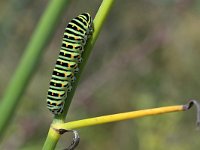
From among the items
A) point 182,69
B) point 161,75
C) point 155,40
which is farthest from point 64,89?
point 182,69

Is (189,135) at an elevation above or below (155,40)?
below

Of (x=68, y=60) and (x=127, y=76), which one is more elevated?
(x=68, y=60)

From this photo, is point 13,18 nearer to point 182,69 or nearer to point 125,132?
point 125,132

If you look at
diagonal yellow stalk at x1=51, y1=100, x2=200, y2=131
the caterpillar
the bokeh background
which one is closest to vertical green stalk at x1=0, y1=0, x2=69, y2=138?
the caterpillar

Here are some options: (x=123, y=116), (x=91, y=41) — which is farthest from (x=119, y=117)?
(x=91, y=41)

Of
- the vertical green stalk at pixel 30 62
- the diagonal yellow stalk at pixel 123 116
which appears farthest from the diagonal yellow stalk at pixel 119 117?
the vertical green stalk at pixel 30 62

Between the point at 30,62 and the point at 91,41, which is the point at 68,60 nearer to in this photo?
the point at 30,62
